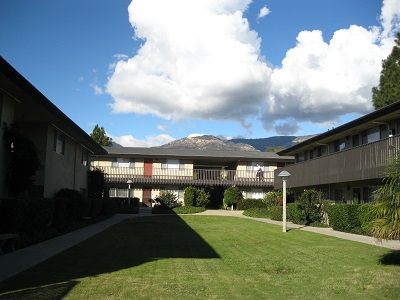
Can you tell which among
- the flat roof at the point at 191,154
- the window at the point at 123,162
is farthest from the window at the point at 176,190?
the window at the point at 123,162

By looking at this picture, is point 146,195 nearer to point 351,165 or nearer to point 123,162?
point 123,162

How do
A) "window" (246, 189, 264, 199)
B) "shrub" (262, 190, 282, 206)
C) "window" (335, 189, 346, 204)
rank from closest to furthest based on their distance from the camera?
"window" (335, 189, 346, 204), "shrub" (262, 190, 282, 206), "window" (246, 189, 264, 199)

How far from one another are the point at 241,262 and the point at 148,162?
120 ft

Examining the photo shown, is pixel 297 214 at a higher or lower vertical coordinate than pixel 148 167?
lower

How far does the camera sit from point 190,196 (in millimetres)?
41156

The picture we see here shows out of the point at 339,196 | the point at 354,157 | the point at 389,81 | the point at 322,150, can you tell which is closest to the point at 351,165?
the point at 354,157

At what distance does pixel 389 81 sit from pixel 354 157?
13.7 meters

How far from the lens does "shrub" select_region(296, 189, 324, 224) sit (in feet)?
80.4

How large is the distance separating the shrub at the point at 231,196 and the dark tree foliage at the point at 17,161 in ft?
94.6

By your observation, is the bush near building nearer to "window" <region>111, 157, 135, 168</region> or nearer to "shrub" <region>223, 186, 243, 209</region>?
"shrub" <region>223, 186, 243, 209</region>

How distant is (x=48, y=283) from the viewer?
7.57 m

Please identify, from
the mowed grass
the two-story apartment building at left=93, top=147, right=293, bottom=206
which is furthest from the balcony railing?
the mowed grass

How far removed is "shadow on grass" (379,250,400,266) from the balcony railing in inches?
1290

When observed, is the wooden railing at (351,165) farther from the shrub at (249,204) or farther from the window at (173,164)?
the window at (173,164)
